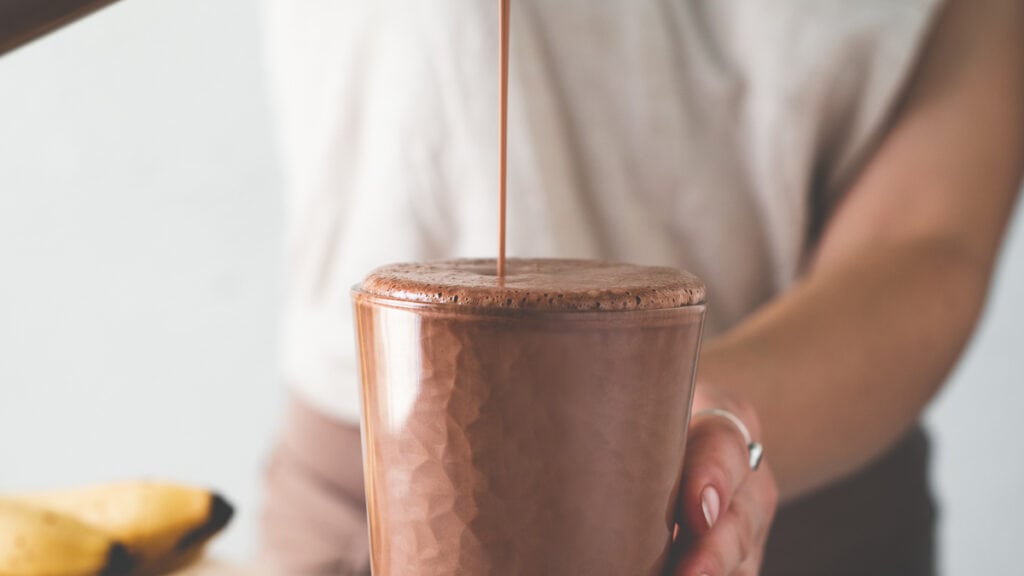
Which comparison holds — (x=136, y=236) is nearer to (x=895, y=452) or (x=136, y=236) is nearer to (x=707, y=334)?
(x=707, y=334)

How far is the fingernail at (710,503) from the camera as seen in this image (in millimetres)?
458

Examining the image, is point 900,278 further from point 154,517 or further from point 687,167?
point 154,517

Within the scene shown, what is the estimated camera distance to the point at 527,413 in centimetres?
39

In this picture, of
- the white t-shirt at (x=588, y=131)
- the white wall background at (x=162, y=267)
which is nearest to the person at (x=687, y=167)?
the white t-shirt at (x=588, y=131)

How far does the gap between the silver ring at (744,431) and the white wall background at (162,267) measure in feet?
3.78

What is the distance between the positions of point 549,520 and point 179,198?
1346 mm

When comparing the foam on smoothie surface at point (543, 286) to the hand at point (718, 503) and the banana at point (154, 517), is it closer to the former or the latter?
the hand at point (718, 503)

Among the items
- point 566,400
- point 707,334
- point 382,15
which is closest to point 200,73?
point 382,15

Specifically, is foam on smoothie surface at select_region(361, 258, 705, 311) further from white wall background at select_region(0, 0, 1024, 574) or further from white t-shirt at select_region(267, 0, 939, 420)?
white wall background at select_region(0, 0, 1024, 574)

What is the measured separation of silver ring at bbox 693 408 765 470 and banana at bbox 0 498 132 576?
0.32m

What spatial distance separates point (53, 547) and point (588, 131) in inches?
24.7

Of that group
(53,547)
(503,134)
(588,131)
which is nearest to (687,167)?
(588,131)

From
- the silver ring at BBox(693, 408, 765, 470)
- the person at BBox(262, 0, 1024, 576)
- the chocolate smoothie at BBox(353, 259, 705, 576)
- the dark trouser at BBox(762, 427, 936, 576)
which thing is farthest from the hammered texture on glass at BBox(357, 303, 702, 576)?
the dark trouser at BBox(762, 427, 936, 576)

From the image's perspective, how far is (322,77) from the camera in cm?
100
